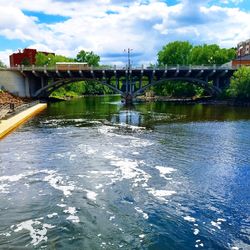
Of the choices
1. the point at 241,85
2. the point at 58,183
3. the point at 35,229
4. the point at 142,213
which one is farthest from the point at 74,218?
the point at 241,85

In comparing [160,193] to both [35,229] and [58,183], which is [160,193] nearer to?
[58,183]

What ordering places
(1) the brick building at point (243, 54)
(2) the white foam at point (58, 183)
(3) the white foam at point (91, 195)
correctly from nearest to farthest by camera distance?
1. (3) the white foam at point (91, 195)
2. (2) the white foam at point (58, 183)
3. (1) the brick building at point (243, 54)

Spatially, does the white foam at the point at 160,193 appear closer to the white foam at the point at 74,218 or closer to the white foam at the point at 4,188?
the white foam at the point at 74,218

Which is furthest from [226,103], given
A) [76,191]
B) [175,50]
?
[76,191]

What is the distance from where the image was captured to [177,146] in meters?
26.5

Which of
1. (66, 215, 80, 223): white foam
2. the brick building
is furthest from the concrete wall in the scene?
(66, 215, 80, 223): white foam

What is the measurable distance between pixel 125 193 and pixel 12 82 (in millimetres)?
70150

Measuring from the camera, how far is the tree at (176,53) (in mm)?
106500

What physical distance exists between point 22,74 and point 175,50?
1951 inches

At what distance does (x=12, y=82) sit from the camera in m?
79.6

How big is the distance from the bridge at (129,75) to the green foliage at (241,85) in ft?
25.1

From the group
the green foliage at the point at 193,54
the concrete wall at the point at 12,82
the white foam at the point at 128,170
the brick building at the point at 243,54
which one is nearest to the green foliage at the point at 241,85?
the brick building at the point at 243,54

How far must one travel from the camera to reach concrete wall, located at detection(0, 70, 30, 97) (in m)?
79.0

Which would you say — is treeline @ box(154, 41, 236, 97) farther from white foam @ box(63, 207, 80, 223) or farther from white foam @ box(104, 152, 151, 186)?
white foam @ box(63, 207, 80, 223)
